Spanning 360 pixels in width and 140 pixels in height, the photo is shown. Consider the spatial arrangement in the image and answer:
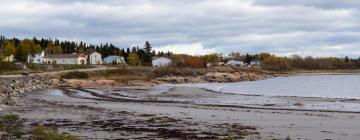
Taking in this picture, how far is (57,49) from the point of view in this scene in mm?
171750

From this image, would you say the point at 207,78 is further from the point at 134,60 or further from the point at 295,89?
the point at 134,60

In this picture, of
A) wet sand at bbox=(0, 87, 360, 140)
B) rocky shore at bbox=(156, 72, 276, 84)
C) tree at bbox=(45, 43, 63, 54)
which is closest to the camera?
wet sand at bbox=(0, 87, 360, 140)

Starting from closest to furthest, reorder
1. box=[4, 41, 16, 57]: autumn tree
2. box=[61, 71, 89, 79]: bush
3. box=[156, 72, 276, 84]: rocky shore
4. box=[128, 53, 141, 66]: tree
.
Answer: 1. box=[61, 71, 89, 79]: bush
2. box=[156, 72, 276, 84]: rocky shore
3. box=[4, 41, 16, 57]: autumn tree
4. box=[128, 53, 141, 66]: tree

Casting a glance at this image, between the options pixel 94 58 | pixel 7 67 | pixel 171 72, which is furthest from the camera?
pixel 94 58

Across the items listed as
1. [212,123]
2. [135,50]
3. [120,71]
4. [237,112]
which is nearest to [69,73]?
[120,71]

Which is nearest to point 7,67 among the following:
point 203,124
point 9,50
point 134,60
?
point 9,50

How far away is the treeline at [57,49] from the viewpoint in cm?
13900

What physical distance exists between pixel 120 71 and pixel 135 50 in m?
87.8

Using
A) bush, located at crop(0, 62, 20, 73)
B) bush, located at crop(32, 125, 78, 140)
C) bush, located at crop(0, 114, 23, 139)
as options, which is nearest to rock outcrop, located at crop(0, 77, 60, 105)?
bush, located at crop(0, 62, 20, 73)

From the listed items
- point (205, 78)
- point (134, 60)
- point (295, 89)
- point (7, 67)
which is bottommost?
point (295, 89)

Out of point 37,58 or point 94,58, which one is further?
point 94,58

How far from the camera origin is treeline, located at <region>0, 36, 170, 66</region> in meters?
139

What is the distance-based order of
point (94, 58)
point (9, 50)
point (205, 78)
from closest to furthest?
point (205, 78) → point (9, 50) → point (94, 58)

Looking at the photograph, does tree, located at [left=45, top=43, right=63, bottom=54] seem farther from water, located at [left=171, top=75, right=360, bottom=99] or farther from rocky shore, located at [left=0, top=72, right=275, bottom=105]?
water, located at [left=171, top=75, right=360, bottom=99]
